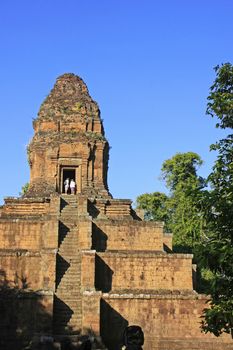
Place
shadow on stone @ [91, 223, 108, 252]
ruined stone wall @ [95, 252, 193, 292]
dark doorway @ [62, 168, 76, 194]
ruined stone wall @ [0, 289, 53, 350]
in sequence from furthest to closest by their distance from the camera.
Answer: dark doorway @ [62, 168, 76, 194], shadow on stone @ [91, 223, 108, 252], ruined stone wall @ [95, 252, 193, 292], ruined stone wall @ [0, 289, 53, 350]

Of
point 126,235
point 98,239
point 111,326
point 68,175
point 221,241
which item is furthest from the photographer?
point 68,175

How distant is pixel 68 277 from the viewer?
1675 cm

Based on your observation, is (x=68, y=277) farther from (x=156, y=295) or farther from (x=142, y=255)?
(x=156, y=295)

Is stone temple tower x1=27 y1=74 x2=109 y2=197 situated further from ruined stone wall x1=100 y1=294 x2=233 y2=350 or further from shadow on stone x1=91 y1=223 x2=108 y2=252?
ruined stone wall x1=100 y1=294 x2=233 y2=350

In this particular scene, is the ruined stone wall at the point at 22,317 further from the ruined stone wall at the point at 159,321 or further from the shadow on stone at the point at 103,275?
the shadow on stone at the point at 103,275

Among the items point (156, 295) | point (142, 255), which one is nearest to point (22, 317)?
point (156, 295)

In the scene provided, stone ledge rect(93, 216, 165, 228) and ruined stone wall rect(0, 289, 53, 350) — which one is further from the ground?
stone ledge rect(93, 216, 165, 228)

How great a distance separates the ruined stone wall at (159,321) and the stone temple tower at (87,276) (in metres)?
0.03

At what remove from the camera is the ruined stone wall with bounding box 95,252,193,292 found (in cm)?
1723

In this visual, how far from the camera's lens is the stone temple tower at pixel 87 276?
15398mm

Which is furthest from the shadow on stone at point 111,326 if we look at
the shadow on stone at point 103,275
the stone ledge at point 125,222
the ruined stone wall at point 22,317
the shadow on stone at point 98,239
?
the stone ledge at point 125,222

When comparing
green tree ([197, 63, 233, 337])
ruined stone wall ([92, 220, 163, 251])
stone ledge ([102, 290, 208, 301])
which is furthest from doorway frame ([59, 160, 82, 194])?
green tree ([197, 63, 233, 337])

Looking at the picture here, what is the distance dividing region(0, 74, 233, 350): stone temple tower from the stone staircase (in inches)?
1.3

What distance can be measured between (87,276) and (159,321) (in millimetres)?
2864
